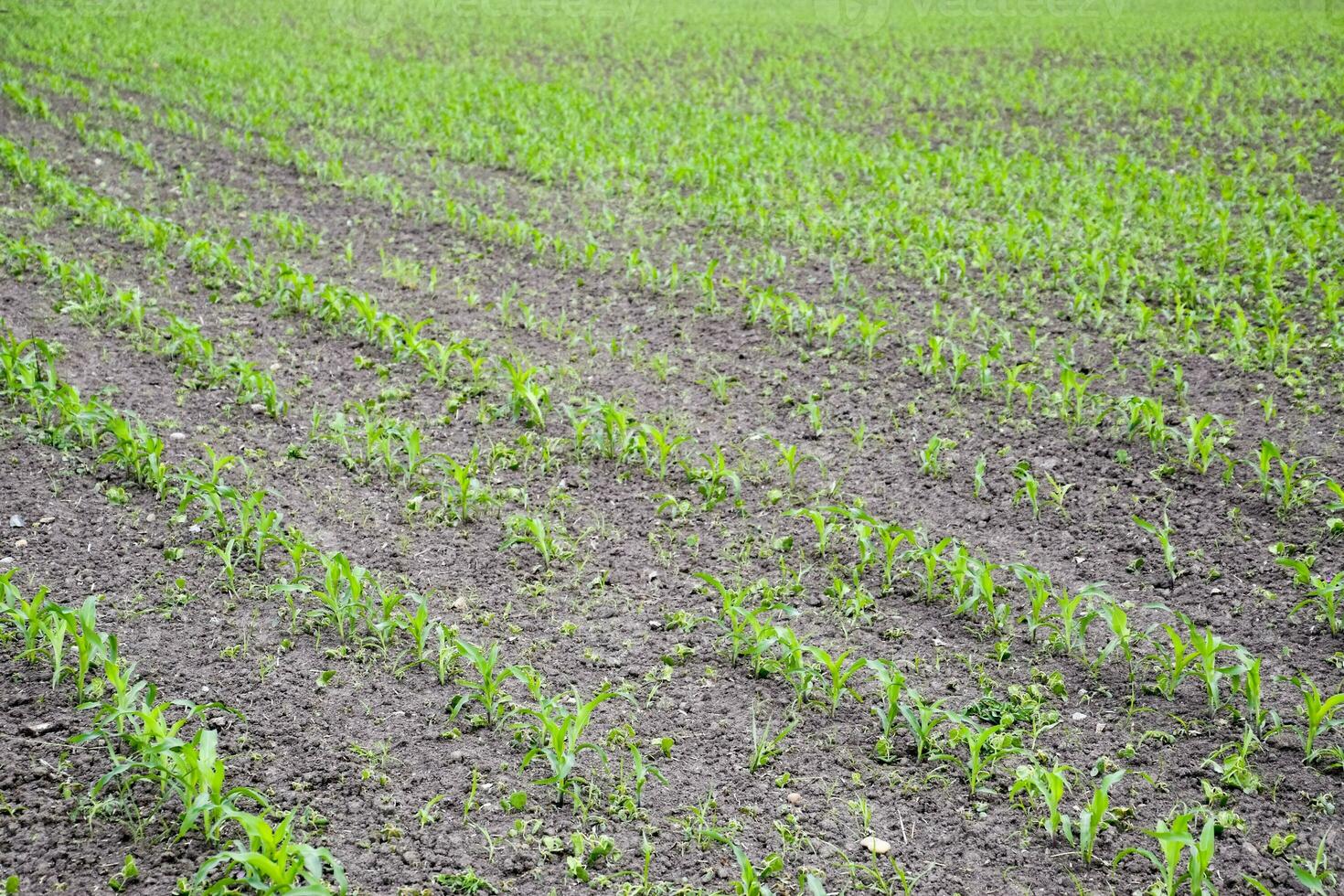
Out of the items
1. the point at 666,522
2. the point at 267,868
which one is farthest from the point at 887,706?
the point at 267,868

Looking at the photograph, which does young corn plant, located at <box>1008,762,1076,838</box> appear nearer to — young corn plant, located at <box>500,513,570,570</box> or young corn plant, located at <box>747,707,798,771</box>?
Answer: young corn plant, located at <box>747,707,798,771</box>

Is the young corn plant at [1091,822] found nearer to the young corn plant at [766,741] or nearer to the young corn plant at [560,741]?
the young corn plant at [766,741]

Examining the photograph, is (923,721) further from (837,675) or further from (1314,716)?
(1314,716)

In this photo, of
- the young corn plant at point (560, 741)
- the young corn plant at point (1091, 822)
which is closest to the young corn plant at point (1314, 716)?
the young corn plant at point (1091, 822)

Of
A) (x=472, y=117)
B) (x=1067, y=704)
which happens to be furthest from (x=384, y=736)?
(x=472, y=117)

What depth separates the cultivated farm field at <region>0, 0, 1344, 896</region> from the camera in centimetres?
311

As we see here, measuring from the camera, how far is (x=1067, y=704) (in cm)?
362

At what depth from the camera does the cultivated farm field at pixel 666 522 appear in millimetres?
3105

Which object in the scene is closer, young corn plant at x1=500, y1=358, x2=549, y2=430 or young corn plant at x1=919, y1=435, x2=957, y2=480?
young corn plant at x1=919, y1=435, x2=957, y2=480

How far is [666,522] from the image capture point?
4707 mm

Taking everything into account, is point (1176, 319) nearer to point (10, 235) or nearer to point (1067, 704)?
point (1067, 704)

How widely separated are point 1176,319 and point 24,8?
19.6 metres

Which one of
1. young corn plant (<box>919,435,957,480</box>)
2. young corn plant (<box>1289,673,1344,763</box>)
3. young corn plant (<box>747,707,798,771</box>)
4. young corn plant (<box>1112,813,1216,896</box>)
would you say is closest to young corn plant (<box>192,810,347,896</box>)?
young corn plant (<box>747,707,798,771</box>)

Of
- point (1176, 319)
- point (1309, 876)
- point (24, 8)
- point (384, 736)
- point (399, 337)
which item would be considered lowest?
point (384, 736)
